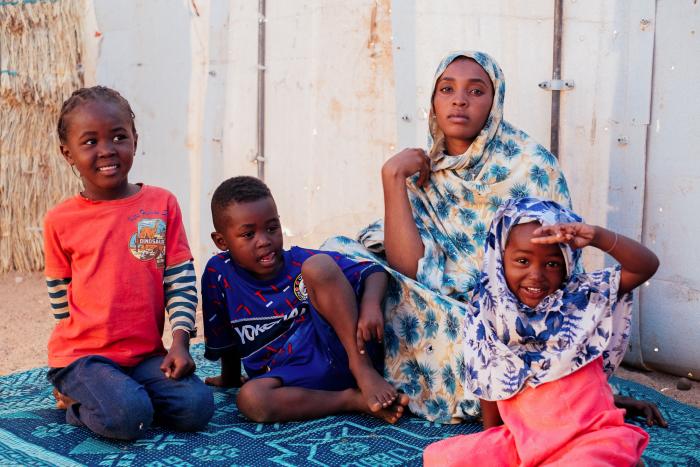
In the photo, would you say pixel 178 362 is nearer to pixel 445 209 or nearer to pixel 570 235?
pixel 445 209

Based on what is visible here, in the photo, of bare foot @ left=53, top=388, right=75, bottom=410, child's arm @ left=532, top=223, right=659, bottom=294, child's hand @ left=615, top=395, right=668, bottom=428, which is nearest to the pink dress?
child's arm @ left=532, top=223, right=659, bottom=294

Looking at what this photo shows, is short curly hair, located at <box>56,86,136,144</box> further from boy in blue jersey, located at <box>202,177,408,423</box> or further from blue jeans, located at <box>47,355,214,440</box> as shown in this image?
blue jeans, located at <box>47,355,214,440</box>

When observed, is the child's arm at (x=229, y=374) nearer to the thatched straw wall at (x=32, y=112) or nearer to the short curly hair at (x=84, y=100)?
the short curly hair at (x=84, y=100)

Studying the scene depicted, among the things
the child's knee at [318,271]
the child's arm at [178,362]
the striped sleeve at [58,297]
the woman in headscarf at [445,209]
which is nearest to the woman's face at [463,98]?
the woman in headscarf at [445,209]

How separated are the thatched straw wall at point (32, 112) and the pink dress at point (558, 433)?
Answer: 4.70 meters

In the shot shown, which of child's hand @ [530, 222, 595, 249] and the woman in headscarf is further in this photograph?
the woman in headscarf

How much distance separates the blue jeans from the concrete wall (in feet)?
5.78

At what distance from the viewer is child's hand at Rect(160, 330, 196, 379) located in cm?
289

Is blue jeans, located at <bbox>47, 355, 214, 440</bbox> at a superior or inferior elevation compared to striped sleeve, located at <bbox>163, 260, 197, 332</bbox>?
inferior

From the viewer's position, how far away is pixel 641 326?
3900mm

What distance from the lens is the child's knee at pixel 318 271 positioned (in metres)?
3.05

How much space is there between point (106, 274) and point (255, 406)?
2.33 feet

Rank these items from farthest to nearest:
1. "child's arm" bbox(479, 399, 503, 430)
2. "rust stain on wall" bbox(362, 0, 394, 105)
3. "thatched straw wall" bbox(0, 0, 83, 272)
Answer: "thatched straw wall" bbox(0, 0, 83, 272) < "rust stain on wall" bbox(362, 0, 394, 105) < "child's arm" bbox(479, 399, 503, 430)

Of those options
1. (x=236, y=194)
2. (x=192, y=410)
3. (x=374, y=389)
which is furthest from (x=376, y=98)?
(x=192, y=410)
